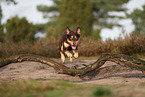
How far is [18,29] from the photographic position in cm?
1889

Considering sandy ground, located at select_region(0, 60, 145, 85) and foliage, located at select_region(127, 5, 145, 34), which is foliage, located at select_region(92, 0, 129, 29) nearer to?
foliage, located at select_region(127, 5, 145, 34)

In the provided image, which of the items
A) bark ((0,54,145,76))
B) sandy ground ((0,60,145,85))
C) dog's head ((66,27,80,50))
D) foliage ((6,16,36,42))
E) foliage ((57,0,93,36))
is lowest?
sandy ground ((0,60,145,85))

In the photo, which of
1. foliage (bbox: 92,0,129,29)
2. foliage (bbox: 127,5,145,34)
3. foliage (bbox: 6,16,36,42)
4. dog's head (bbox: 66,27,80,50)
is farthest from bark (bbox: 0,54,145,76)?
foliage (bbox: 92,0,129,29)

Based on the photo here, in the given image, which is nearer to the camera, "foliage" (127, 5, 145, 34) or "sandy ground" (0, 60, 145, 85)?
"sandy ground" (0, 60, 145, 85)

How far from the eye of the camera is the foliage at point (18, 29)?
18.5 metres

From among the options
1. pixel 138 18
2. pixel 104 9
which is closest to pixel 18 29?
pixel 138 18

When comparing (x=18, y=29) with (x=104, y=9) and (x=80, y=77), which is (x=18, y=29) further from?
(x=104, y=9)

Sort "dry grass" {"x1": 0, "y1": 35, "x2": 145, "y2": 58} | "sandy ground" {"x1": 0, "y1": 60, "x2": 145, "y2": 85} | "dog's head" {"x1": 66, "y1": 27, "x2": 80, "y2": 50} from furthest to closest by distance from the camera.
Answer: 1. "dry grass" {"x1": 0, "y1": 35, "x2": 145, "y2": 58}
2. "sandy ground" {"x1": 0, "y1": 60, "x2": 145, "y2": 85}
3. "dog's head" {"x1": 66, "y1": 27, "x2": 80, "y2": 50}

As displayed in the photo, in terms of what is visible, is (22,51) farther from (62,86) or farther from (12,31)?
(62,86)

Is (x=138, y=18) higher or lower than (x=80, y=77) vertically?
higher

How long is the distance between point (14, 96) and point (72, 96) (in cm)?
103

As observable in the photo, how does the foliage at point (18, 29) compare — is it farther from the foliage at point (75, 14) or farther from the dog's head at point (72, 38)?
the dog's head at point (72, 38)

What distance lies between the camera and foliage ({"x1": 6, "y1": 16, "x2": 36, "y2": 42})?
18469mm

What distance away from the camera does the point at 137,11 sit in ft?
78.1
